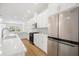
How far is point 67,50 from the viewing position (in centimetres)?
165

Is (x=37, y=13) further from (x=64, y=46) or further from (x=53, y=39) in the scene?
(x=64, y=46)

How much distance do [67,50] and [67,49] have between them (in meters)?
0.02

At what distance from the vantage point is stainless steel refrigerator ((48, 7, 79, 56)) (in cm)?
159

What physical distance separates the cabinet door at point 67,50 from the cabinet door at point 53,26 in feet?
0.66

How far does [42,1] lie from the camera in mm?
1723

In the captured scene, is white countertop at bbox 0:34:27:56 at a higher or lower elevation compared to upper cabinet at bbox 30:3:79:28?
lower

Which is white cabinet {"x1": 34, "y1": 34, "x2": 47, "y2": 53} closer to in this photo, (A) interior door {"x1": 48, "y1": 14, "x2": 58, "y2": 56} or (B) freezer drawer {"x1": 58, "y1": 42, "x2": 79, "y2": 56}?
(A) interior door {"x1": 48, "y1": 14, "x2": 58, "y2": 56}

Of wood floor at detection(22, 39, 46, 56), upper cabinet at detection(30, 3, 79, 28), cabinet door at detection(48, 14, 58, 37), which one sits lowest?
wood floor at detection(22, 39, 46, 56)

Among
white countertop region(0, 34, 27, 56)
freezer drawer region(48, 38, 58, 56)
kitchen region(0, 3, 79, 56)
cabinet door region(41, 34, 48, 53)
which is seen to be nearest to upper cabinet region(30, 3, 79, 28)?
kitchen region(0, 3, 79, 56)

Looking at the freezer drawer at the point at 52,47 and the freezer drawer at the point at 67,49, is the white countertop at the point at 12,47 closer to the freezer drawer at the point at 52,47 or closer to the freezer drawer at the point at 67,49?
the freezer drawer at the point at 52,47

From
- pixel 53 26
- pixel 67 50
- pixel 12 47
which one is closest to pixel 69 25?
pixel 53 26

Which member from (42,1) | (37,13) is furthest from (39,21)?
(42,1)

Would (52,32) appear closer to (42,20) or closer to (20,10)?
(42,20)

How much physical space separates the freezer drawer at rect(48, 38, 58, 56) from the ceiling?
1.57ft
